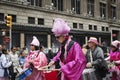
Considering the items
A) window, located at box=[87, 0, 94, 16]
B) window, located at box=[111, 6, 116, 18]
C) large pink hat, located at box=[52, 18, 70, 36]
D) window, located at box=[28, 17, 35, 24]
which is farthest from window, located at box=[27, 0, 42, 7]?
large pink hat, located at box=[52, 18, 70, 36]

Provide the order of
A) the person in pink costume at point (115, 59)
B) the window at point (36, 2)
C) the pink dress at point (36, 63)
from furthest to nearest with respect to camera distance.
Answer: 1. the window at point (36, 2)
2. the person in pink costume at point (115, 59)
3. the pink dress at point (36, 63)

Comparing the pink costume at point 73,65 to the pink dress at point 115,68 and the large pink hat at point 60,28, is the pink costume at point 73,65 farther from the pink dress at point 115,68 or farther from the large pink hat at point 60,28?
the pink dress at point 115,68

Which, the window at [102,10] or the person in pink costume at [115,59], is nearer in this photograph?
the person in pink costume at [115,59]

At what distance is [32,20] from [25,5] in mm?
2562

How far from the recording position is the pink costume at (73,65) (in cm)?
611

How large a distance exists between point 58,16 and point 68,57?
35983 mm

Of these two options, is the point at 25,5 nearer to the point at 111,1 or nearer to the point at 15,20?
the point at 15,20

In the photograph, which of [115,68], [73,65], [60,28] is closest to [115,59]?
[115,68]

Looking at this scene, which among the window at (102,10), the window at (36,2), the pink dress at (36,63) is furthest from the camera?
the window at (102,10)

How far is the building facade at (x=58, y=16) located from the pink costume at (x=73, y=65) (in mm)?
22710

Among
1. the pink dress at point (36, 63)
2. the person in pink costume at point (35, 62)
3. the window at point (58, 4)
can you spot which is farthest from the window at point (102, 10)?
the pink dress at point (36, 63)

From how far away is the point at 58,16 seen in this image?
4219 centimetres

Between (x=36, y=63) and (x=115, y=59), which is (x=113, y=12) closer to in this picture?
(x=115, y=59)

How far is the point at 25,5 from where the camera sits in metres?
35.8
